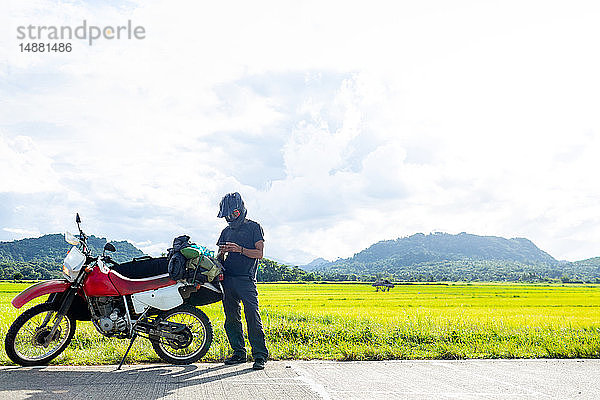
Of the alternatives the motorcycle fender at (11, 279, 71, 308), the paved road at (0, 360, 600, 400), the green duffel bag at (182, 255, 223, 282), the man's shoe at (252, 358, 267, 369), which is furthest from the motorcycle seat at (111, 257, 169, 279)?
the man's shoe at (252, 358, 267, 369)

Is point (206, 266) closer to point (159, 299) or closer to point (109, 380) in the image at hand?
point (159, 299)

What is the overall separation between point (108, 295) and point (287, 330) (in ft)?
11.0

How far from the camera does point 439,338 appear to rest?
962cm

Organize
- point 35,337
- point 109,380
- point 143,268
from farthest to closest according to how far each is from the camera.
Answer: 1. point 143,268
2. point 35,337
3. point 109,380

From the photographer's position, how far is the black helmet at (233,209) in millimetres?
8031

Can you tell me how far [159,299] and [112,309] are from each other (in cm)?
61

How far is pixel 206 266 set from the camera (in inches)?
302

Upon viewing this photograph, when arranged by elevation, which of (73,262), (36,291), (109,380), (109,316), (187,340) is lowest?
(109,380)

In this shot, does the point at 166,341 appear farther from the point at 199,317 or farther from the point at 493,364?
the point at 493,364

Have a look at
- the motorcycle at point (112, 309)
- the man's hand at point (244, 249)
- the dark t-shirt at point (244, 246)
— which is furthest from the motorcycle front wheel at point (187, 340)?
the man's hand at point (244, 249)

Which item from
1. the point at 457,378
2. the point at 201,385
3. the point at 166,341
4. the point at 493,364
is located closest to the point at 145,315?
the point at 166,341

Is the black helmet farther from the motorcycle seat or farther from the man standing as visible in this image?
the motorcycle seat

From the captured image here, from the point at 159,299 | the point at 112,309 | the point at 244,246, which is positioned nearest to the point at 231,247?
the point at 244,246

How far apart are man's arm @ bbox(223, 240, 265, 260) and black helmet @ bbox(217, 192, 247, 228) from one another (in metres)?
0.35
